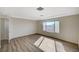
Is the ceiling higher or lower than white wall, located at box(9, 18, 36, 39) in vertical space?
higher

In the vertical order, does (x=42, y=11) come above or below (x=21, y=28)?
above

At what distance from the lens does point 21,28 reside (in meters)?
2.03

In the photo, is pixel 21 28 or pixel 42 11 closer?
pixel 42 11

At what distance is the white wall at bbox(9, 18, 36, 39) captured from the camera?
1997 mm

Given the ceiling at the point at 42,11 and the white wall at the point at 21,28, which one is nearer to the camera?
the ceiling at the point at 42,11

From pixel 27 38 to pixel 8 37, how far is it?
1.71 feet

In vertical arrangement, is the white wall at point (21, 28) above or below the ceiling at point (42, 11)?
below

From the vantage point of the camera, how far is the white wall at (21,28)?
200 centimetres

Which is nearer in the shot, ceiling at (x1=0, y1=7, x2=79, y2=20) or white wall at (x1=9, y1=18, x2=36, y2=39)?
ceiling at (x1=0, y1=7, x2=79, y2=20)
